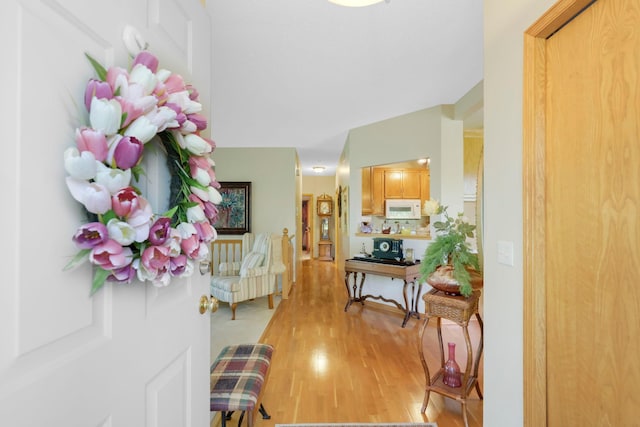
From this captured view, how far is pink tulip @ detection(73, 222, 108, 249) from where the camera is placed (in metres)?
0.56

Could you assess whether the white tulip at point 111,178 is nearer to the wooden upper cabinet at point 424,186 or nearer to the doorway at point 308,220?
the wooden upper cabinet at point 424,186

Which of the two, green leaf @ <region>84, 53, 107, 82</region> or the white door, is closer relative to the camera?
the white door

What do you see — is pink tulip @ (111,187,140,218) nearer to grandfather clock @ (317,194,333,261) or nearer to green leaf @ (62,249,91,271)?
green leaf @ (62,249,91,271)

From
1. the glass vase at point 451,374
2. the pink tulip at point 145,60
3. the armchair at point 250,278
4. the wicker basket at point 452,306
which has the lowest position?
the glass vase at point 451,374

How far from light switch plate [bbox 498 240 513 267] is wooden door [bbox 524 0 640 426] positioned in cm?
12

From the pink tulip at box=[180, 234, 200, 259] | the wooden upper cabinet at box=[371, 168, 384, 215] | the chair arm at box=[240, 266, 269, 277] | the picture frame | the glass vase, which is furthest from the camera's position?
the picture frame

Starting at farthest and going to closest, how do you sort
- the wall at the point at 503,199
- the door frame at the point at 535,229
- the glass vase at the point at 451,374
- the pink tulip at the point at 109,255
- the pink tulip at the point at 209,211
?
the glass vase at the point at 451,374 → the wall at the point at 503,199 → the door frame at the point at 535,229 → the pink tulip at the point at 209,211 → the pink tulip at the point at 109,255

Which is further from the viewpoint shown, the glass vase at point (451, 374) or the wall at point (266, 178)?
the wall at point (266, 178)

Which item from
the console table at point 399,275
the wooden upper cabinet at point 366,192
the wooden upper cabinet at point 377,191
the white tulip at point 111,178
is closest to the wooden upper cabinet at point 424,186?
the wooden upper cabinet at point 377,191

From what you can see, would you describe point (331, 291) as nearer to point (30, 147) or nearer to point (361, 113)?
point (361, 113)

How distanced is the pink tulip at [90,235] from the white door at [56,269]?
1.5 inches

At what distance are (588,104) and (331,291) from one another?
4621mm

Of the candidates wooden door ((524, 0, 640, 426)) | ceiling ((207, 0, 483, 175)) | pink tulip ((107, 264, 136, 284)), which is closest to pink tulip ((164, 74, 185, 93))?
pink tulip ((107, 264, 136, 284))

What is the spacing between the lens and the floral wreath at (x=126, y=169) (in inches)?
22.4
